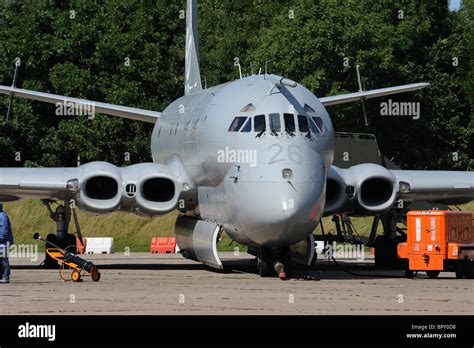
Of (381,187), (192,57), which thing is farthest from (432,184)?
(192,57)

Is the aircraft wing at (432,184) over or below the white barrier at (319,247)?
over

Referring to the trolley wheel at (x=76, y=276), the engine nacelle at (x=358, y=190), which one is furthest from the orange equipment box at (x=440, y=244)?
the trolley wheel at (x=76, y=276)

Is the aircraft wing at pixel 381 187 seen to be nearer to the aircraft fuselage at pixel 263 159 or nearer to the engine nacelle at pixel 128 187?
the aircraft fuselage at pixel 263 159

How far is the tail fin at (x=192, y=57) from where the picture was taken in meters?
35.3

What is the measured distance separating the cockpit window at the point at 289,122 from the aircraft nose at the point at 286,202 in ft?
2.42

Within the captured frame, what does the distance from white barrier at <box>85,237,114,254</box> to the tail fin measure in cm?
882

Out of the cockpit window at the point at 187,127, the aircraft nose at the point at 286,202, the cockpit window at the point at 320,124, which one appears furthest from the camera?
the cockpit window at the point at 187,127

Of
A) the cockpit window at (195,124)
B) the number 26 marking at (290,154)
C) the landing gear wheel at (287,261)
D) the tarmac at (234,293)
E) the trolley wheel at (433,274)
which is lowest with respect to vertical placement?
the tarmac at (234,293)

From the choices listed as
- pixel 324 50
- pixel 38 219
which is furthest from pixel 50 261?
pixel 324 50

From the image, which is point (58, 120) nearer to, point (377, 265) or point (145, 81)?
point (145, 81)

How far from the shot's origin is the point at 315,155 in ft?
76.1

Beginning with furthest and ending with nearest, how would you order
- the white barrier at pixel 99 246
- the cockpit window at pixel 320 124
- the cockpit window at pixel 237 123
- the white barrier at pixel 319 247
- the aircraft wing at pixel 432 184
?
the white barrier at pixel 99 246, the white barrier at pixel 319 247, the aircraft wing at pixel 432 184, the cockpit window at pixel 237 123, the cockpit window at pixel 320 124

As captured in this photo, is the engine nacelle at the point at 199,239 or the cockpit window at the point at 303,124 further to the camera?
the engine nacelle at the point at 199,239

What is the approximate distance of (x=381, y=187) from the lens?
1104 inches
